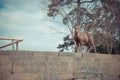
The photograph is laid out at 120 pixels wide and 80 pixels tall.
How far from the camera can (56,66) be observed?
9086mm

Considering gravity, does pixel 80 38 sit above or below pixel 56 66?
above

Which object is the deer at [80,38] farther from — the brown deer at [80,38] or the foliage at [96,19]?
the foliage at [96,19]

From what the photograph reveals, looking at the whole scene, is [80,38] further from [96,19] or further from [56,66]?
[96,19]

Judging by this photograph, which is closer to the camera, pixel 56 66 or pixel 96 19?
pixel 56 66

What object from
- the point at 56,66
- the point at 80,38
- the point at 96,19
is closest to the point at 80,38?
the point at 80,38

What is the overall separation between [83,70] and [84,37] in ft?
4.64

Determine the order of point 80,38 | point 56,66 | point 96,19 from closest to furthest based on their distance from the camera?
point 56,66, point 80,38, point 96,19

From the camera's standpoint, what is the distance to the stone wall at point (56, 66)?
834cm

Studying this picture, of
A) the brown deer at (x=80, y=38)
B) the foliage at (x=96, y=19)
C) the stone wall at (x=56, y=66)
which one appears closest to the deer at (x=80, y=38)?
the brown deer at (x=80, y=38)

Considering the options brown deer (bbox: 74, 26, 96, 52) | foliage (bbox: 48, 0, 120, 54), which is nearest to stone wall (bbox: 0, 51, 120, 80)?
brown deer (bbox: 74, 26, 96, 52)

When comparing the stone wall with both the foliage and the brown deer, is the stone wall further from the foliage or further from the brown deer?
the foliage

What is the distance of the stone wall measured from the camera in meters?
8.34

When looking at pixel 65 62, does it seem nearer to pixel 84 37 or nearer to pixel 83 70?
pixel 83 70

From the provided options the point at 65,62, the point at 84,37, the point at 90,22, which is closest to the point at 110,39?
the point at 90,22
